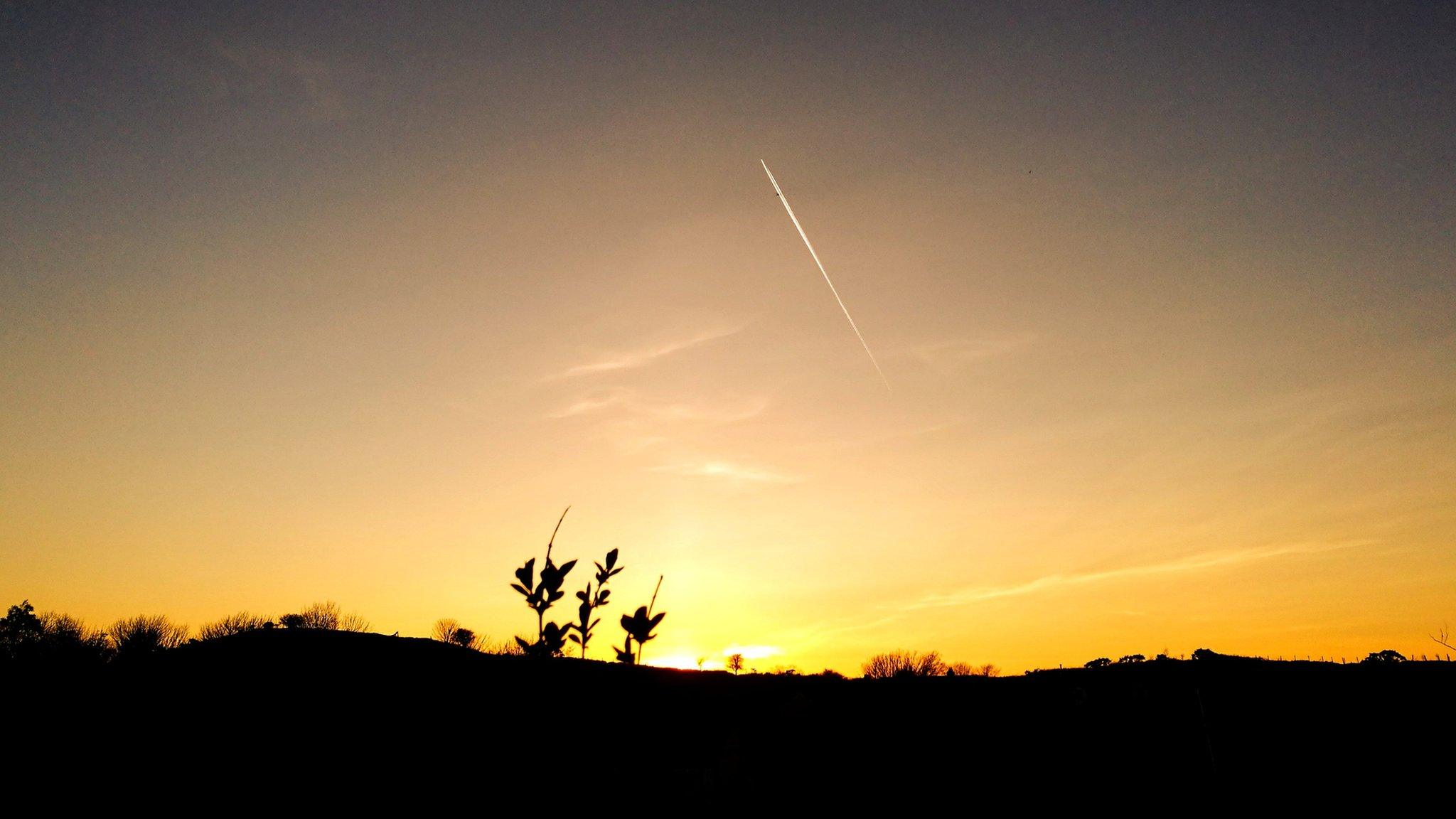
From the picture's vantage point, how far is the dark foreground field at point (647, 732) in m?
13.7

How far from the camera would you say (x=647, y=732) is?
56.1ft

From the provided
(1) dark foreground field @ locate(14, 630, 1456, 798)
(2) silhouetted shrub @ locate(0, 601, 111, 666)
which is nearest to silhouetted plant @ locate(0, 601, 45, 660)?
(2) silhouetted shrub @ locate(0, 601, 111, 666)

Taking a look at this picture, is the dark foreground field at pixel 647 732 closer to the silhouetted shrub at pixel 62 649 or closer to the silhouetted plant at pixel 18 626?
the silhouetted shrub at pixel 62 649

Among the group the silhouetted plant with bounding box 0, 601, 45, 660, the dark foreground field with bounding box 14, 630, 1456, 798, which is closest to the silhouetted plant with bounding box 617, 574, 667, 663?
the dark foreground field with bounding box 14, 630, 1456, 798

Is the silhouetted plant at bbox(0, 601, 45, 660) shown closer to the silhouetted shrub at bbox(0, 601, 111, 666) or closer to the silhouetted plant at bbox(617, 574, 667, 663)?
the silhouetted shrub at bbox(0, 601, 111, 666)

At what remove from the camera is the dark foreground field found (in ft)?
45.0

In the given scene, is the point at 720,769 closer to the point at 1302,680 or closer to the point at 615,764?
the point at 615,764

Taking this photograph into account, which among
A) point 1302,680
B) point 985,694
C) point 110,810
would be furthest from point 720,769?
point 1302,680

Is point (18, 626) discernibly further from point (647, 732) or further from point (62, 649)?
point (647, 732)

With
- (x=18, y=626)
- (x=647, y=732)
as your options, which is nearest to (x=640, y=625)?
(x=647, y=732)

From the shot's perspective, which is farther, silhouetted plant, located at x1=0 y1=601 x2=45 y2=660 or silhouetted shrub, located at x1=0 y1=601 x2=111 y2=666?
silhouetted plant, located at x1=0 y1=601 x2=45 y2=660

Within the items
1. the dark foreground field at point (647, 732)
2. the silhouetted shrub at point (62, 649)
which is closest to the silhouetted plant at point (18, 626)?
the silhouetted shrub at point (62, 649)

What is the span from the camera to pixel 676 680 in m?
20.4

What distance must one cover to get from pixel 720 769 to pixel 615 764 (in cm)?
233
